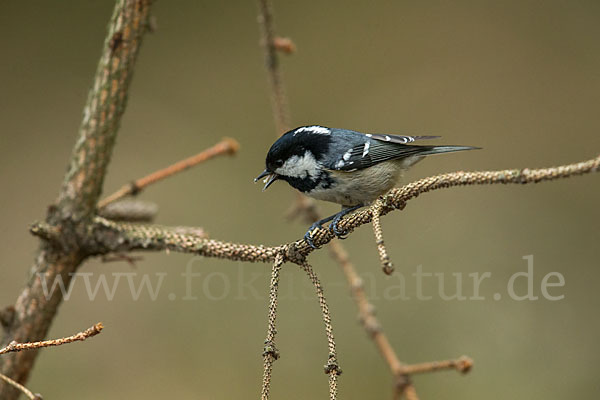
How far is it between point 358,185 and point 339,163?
67 millimetres

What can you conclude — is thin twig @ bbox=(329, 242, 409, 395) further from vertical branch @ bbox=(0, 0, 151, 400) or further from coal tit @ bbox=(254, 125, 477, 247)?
vertical branch @ bbox=(0, 0, 151, 400)

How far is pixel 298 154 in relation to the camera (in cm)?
142

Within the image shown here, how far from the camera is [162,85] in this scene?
8.45 ft

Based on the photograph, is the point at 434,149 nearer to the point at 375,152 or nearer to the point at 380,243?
the point at 375,152

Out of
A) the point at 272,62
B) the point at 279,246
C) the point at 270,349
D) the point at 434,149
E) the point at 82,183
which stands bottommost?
the point at 270,349

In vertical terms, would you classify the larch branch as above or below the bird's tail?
below

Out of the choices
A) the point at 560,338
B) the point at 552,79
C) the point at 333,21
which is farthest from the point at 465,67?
the point at 560,338

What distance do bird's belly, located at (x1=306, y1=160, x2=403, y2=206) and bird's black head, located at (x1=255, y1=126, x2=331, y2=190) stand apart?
0.14 feet

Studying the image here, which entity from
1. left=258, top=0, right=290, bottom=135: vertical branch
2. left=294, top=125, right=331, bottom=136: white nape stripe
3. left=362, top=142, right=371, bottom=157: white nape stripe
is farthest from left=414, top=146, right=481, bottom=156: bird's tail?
left=258, top=0, right=290, bottom=135: vertical branch

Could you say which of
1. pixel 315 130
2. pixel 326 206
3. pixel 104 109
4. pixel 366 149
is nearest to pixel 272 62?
pixel 315 130

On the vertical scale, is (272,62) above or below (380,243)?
above

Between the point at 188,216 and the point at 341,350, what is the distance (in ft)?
2.56

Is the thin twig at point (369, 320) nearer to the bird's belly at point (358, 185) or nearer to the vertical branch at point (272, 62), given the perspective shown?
the bird's belly at point (358, 185)

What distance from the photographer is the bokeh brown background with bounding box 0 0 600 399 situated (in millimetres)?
2080
